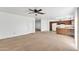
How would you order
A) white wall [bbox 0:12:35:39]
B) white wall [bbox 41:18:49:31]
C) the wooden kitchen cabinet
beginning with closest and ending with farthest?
the wooden kitchen cabinet
white wall [bbox 41:18:49:31]
white wall [bbox 0:12:35:39]

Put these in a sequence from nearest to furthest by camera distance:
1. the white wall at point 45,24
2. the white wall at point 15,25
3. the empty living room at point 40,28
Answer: the empty living room at point 40,28 < the white wall at point 45,24 < the white wall at point 15,25

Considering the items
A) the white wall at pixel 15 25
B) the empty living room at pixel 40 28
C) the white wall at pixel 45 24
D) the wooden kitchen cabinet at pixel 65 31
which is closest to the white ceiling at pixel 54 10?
the empty living room at pixel 40 28

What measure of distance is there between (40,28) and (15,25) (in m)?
1.23

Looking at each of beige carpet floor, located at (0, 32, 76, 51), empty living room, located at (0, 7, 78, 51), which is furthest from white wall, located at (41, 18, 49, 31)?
beige carpet floor, located at (0, 32, 76, 51)

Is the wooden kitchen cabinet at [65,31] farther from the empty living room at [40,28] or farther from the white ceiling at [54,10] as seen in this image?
the white ceiling at [54,10]

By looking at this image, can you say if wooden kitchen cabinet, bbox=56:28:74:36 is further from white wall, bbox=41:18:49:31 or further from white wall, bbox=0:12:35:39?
white wall, bbox=0:12:35:39

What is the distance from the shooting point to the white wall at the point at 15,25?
4.87m

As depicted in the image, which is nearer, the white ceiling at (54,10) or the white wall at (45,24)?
the white ceiling at (54,10)

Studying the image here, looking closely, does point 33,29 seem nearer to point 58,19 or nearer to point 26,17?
point 26,17

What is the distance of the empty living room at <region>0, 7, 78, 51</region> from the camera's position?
4119 millimetres

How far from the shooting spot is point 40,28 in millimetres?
4617

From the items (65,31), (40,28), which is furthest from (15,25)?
(65,31)
